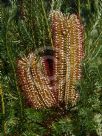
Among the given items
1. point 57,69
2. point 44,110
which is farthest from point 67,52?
point 44,110

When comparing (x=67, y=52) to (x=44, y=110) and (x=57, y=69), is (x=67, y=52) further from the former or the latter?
(x=44, y=110)

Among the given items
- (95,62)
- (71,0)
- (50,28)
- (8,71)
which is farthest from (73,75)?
(71,0)

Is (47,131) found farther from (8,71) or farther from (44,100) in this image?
(8,71)

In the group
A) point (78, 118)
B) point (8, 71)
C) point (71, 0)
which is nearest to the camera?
point (78, 118)
